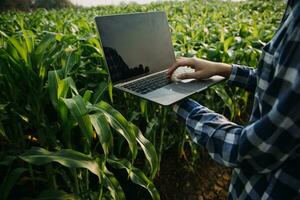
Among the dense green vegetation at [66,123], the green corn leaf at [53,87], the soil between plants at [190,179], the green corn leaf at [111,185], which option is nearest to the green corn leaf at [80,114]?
the dense green vegetation at [66,123]

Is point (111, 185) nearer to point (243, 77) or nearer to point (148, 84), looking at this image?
point (148, 84)

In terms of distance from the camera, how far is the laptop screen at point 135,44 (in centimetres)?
111

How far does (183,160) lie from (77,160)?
1.08m

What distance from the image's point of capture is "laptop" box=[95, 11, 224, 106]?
1.08 metres

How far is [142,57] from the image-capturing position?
49.7 inches

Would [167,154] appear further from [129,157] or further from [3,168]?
[3,168]

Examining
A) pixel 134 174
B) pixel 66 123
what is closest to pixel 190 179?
pixel 134 174

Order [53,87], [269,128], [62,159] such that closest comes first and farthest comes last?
[269,128] → [62,159] → [53,87]

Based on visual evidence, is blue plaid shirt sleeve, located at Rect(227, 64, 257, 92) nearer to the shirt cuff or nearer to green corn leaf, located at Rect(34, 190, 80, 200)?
the shirt cuff

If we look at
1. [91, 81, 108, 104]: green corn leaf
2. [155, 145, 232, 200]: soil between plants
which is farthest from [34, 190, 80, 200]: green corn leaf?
[155, 145, 232, 200]: soil between plants

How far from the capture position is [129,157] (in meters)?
1.36

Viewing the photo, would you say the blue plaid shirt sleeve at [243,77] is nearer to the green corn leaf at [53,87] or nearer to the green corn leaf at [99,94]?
the green corn leaf at [99,94]

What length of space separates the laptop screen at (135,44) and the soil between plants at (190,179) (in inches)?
26.1

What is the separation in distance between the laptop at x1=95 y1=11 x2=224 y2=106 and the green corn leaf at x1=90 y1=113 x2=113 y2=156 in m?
0.21
